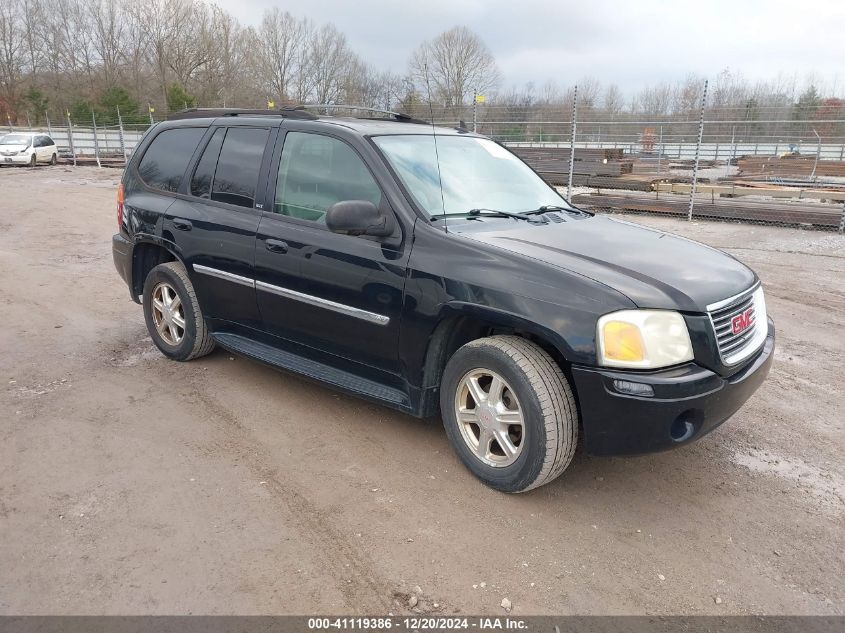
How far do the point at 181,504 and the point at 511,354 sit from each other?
70.3 inches

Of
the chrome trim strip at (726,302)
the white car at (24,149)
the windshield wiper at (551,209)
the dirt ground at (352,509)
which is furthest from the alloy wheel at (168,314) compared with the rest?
the white car at (24,149)

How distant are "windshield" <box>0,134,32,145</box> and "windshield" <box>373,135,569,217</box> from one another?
2811 cm

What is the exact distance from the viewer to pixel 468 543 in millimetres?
2857

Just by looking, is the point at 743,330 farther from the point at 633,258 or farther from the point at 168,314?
the point at 168,314

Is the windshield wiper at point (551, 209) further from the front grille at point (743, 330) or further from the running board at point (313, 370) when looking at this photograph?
the running board at point (313, 370)

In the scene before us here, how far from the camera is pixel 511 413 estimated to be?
3119 mm

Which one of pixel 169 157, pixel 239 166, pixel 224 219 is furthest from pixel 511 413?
pixel 169 157

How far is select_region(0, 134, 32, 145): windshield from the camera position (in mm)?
26141

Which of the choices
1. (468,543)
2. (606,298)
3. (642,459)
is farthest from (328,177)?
(642,459)

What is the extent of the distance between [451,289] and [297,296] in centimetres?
115

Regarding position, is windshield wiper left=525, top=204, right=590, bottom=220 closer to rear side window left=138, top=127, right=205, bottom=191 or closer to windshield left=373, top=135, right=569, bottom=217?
windshield left=373, top=135, right=569, bottom=217

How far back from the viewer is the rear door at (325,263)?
11.5 feet

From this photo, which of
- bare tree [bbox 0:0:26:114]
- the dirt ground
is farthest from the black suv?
bare tree [bbox 0:0:26:114]
